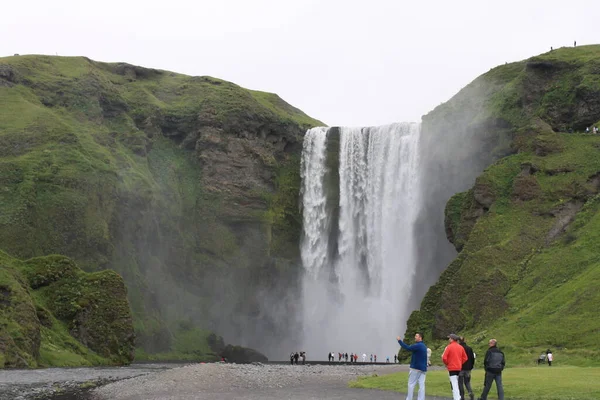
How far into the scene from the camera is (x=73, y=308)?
84000mm

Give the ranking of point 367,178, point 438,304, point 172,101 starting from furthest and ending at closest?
point 172,101, point 367,178, point 438,304

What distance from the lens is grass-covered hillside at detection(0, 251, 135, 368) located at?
76312mm

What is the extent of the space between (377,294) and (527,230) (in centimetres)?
3554

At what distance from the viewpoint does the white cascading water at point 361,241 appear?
4058 inches

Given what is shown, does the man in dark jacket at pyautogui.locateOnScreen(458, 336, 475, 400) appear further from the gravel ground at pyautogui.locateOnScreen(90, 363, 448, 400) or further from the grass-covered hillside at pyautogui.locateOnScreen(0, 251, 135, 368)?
the grass-covered hillside at pyautogui.locateOnScreen(0, 251, 135, 368)

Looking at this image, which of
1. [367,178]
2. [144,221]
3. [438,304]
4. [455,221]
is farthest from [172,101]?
[438,304]

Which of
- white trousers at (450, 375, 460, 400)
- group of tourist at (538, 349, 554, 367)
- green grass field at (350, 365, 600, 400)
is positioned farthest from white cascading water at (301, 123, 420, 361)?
white trousers at (450, 375, 460, 400)

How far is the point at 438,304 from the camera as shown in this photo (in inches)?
2908

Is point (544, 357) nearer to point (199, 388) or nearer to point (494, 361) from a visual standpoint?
point (199, 388)

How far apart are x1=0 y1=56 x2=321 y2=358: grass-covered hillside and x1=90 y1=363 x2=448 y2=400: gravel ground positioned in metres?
60.0

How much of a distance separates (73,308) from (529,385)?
2517 inches

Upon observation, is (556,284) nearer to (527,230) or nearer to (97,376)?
(527,230)

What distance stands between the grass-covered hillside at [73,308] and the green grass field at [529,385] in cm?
4568

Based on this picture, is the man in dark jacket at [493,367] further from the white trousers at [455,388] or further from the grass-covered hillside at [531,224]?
the grass-covered hillside at [531,224]
